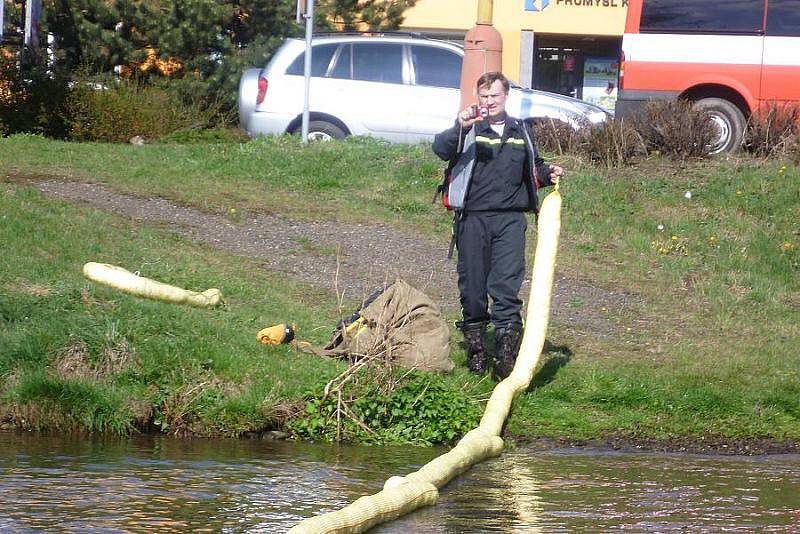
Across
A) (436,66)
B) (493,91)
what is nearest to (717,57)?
(436,66)

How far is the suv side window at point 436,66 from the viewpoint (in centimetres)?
1642

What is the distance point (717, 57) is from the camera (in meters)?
16.8

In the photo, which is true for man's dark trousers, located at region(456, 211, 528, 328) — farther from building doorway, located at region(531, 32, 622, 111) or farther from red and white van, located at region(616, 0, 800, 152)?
building doorway, located at region(531, 32, 622, 111)

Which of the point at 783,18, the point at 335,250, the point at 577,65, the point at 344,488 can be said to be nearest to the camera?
the point at 344,488

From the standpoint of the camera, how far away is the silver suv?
639 inches

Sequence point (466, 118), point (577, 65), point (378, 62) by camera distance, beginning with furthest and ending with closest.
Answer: point (577, 65)
point (378, 62)
point (466, 118)

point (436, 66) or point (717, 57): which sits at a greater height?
point (717, 57)

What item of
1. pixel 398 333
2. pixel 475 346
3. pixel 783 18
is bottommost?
pixel 475 346

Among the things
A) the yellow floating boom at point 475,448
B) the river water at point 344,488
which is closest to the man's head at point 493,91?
the yellow floating boom at point 475,448

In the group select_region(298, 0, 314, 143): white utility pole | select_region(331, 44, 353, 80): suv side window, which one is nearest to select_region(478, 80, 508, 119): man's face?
select_region(298, 0, 314, 143): white utility pole

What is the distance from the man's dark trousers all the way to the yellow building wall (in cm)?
2440

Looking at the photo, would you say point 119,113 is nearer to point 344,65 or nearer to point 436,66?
point 344,65

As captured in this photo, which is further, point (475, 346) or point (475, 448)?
point (475, 346)

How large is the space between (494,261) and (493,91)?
1.03 metres
